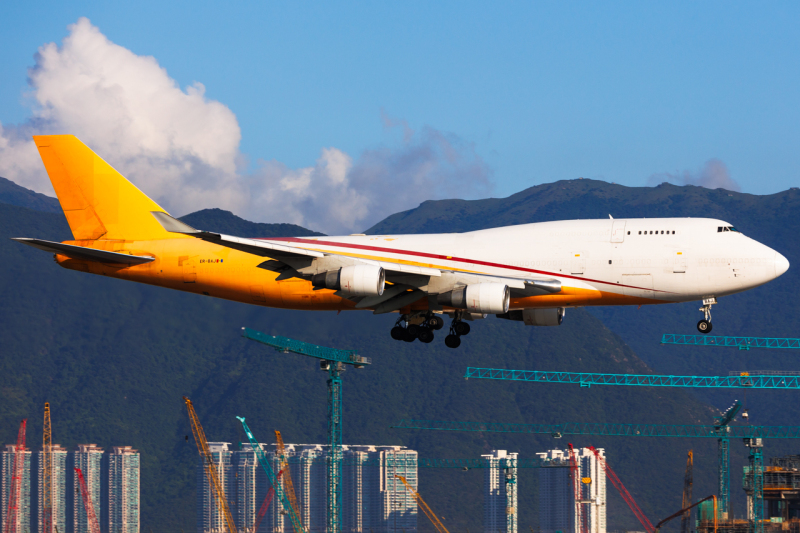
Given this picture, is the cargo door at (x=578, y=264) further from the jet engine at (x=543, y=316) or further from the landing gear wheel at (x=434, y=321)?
the landing gear wheel at (x=434, y=321)

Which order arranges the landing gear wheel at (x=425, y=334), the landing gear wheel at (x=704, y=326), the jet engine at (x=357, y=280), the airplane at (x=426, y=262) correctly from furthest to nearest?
the landing gear wheel at (x=425, y=334)
the landing gear wheel at (x=704, y=326)
the jet engine at (x=357, y=280)
the airplane at (x=426, y=262)

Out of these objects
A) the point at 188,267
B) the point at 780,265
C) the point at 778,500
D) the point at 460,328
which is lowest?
the point at 778,500

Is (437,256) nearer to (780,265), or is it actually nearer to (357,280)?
(357,280)

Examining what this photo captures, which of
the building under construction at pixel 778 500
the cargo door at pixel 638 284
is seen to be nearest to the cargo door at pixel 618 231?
the cargo door at pixel 638 284

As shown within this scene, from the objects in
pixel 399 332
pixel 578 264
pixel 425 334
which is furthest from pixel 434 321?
pixel 578 264

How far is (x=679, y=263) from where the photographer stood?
49312 millimetres

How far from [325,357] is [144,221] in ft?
300

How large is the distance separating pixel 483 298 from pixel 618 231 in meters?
7.94

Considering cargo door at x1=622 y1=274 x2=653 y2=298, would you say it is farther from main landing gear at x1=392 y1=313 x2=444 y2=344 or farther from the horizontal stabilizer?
the horizontal stabilizer

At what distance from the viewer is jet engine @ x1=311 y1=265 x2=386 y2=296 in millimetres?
49438

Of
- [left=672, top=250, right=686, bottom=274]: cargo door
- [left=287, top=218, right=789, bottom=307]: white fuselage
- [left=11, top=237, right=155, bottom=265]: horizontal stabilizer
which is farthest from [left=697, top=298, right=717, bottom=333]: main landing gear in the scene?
[left=11, top=237, right=155, bottom=265]: horizontal stabilizer

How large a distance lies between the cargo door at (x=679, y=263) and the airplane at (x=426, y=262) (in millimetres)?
71

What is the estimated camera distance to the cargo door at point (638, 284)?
49.6 metres

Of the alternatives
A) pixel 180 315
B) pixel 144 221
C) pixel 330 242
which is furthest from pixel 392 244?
pixel 180 315
